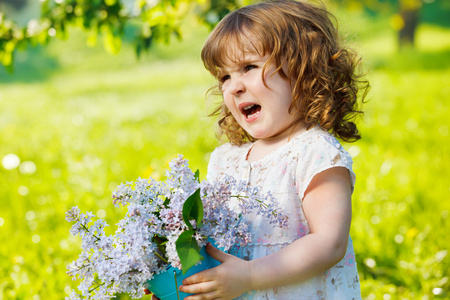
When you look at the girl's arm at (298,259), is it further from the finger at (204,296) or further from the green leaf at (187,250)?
the green leaf at (187,250)

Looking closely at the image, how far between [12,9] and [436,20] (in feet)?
46.0

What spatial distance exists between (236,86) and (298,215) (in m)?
0.52

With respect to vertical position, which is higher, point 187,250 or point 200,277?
point 187,250

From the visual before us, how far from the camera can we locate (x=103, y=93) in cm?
968

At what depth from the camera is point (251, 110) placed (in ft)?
6.32

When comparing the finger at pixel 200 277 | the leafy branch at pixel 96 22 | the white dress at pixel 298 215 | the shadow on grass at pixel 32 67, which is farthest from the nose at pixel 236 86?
the shadow on grass at pixel 32 67

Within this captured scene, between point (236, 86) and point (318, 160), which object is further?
point (236, 86)

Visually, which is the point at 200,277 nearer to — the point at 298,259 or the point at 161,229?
the point at 161,229

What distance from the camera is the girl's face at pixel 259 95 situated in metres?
1.84

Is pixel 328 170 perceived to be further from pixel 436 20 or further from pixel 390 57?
pixel 436 20

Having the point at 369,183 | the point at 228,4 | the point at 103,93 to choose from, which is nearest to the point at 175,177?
the point at 228,4

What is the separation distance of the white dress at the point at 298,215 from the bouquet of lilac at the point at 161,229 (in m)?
0.15

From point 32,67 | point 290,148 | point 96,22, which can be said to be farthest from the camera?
point 32,67

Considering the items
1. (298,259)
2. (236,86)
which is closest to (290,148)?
(236,86)
